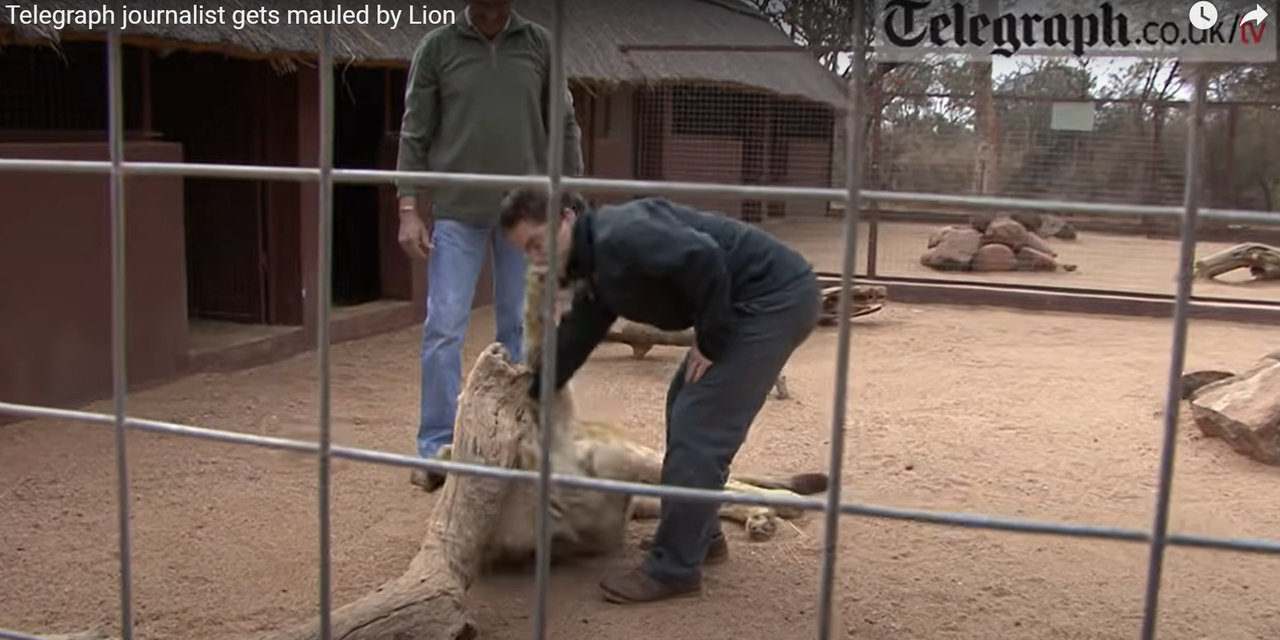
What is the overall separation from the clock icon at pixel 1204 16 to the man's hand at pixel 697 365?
42.2ft

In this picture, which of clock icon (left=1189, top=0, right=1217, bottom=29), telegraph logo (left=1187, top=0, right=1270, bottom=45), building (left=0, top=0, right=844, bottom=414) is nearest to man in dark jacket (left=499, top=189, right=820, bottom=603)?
building (left=0, top=0, right=844, bottom=414)

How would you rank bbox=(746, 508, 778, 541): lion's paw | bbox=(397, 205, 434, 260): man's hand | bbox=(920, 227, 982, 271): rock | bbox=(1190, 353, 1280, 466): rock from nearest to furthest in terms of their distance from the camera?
bbox=(746, 508, 778, 541): lion's paw, bbox=(397, 205, 434, 260): man's hand, bbox=(1190, 353, 1280, 466): rock, bbox=(920, 227, 982, 271): rock

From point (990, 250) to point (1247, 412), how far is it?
775 cm

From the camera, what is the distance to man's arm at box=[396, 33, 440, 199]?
3965 millimetres

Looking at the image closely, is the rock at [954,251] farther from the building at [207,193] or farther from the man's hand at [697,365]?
the man's hand at [697,365]

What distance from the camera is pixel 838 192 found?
185 centimetres

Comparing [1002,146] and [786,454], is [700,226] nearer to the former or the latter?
[786,454]

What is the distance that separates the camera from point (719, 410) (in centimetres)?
314

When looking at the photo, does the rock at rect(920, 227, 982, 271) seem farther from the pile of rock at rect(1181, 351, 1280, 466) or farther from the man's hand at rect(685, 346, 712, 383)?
the man's hand at rect(685, 346, 712, 383)

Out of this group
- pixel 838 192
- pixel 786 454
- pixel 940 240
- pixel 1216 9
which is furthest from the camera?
pixel 1216 9

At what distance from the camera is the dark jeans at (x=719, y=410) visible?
122 inches

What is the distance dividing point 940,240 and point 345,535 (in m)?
10.0

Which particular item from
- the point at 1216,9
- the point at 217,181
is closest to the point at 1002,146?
the point at 1216,9

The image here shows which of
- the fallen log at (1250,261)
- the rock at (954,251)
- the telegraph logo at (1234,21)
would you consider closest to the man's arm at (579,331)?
the rock at (954,251)
